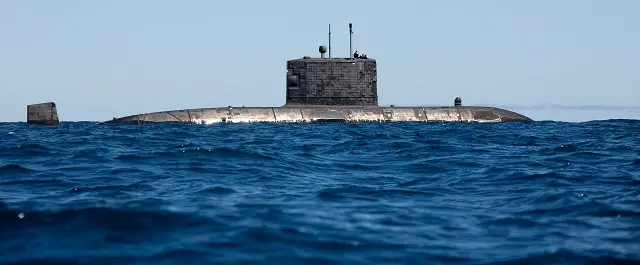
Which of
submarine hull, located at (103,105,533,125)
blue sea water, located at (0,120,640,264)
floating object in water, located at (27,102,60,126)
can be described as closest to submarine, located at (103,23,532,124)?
submarine hull, located at (103,105,533,125)

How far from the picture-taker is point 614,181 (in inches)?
461

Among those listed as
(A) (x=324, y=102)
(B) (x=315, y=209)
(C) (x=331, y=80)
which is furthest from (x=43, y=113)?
(B) (x=315, y=209)

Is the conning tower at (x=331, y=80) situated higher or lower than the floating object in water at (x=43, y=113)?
higher

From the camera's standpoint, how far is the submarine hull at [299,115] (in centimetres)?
3781

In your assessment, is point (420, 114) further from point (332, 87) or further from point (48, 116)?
point (48, 116)

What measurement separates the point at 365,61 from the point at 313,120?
15.8ft

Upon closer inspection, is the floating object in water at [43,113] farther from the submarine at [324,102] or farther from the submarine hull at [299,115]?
the submarine hull at [299,115]

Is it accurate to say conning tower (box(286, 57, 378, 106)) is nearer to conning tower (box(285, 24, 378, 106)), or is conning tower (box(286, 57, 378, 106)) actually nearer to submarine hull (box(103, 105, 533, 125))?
conning tower (box(285, 24, 378, 106))

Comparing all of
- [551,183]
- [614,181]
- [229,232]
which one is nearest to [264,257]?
[229,232]

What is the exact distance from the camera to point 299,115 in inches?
1531

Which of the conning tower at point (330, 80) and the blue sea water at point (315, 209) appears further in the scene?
the conning tower at point (330, 80)

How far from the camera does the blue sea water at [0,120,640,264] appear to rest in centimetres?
669

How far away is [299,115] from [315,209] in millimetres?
29964

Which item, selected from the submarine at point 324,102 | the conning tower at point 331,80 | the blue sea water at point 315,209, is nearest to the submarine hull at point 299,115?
the submarine at point 324,102
